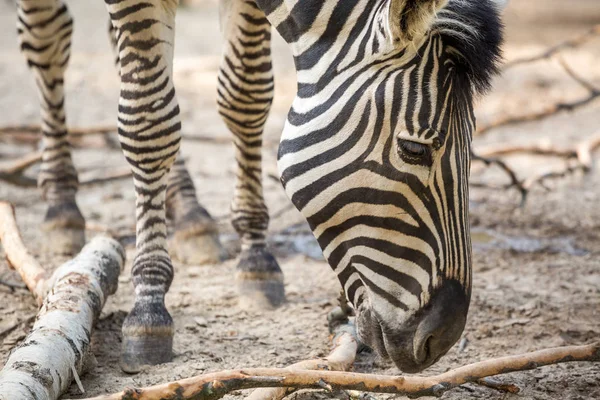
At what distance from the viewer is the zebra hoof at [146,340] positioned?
3320mm

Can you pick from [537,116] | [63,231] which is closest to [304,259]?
[63,231]

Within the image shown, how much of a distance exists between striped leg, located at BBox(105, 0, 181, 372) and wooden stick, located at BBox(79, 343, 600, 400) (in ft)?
2.99

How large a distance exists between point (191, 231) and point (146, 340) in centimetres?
163

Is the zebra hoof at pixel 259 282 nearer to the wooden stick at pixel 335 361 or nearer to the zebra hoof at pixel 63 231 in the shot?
the wooden stick at pixel 335 361

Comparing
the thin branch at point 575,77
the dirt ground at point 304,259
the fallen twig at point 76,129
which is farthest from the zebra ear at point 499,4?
the fallen twig at point 76,129

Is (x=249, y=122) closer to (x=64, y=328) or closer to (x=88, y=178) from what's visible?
(x=64, y=328)

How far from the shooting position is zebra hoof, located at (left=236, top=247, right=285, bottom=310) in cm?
417

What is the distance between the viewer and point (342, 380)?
2637mm

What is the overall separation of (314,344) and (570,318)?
1.48m

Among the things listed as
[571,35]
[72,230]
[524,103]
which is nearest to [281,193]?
[72,230]

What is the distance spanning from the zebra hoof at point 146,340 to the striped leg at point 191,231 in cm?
140

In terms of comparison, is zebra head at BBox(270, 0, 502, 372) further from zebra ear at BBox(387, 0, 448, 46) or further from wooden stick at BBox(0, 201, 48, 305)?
wooden stick at BBox(0, 201, 48, 305)

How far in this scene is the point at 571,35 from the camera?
13266mm

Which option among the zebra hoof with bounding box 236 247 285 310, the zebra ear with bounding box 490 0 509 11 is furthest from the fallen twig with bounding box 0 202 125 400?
the zebra ear with bounding box 490 0 509 11
